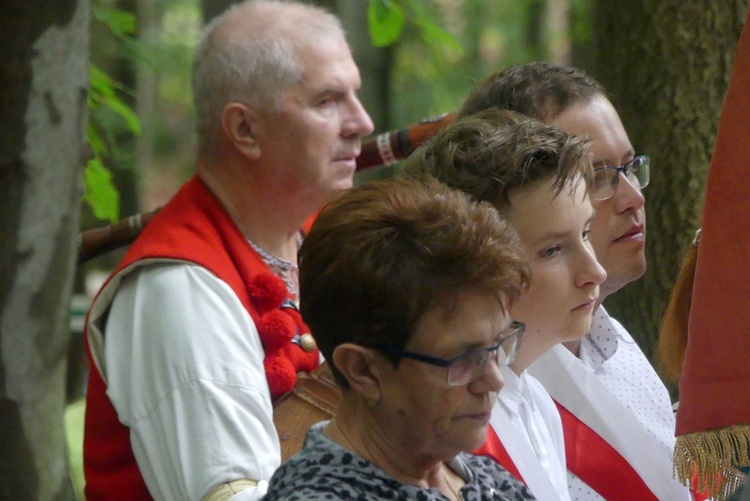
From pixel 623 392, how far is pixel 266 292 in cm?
86

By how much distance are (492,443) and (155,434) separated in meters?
0.77

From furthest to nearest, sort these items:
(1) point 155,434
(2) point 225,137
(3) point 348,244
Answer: (2) point 225,137
(1) point 155,434
(3) point 348,244

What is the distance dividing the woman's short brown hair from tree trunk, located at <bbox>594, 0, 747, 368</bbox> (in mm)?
1863

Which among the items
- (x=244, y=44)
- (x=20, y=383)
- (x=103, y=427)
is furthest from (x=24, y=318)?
(x=244, y=44)

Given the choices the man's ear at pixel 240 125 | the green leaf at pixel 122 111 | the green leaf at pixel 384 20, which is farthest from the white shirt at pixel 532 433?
the green leaf at pixel 122 111

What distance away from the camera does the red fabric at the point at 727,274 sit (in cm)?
164

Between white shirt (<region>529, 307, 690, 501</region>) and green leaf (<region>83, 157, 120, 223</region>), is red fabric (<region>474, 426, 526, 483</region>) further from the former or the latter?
green leaf (<region>83, 157, 120, 223</region>)

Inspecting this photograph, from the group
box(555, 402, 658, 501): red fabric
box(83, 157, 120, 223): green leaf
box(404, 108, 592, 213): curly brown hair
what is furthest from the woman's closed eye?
box(83, 157, 120, 223): green leaf

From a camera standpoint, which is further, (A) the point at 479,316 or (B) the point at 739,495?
(A) the point at 479,316

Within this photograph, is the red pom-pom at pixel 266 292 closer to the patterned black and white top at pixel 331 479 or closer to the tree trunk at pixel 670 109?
the patterned black and white top at pixel 331 479

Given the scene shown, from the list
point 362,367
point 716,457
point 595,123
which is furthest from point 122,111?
point 716,457

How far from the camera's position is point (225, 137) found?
2.96 m

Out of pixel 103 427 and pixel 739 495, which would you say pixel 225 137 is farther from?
pixel 739 495

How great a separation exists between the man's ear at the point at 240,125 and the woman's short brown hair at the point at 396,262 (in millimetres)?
1329
